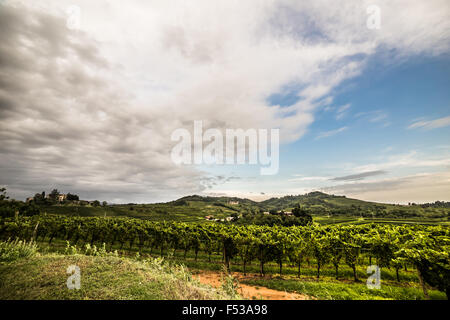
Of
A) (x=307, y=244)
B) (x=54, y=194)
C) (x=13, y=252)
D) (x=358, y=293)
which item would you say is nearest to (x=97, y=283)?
(x=13, y=252)

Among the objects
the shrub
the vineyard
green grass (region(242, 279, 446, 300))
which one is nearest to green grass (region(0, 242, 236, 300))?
the shrub

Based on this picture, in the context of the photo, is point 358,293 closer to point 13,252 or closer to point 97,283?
point 97,283

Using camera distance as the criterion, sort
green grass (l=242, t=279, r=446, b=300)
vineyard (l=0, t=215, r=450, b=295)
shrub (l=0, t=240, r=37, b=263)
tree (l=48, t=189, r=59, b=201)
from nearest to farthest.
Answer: shrub (l=0, t=240, r=37, b=263), vineyard (l=0, t=215, r=450, b=295), green grass (l=242, t=279, r=446, b=300), tree (l=48, t=189, r=59, b=201)

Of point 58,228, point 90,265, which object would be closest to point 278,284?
point 90,265

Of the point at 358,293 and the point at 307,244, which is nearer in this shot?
the point at 358,293

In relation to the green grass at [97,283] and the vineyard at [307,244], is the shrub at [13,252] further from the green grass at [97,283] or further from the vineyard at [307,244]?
the vineyard at [307,244]

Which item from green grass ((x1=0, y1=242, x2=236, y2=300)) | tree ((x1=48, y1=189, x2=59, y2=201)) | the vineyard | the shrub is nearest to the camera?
green grass ((x1=0, y1=242, x2=236, y2=300))

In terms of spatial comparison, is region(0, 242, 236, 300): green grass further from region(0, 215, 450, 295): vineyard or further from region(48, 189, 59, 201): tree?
region(48, 189, 59, 201): tree

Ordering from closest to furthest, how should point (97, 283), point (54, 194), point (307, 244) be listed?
point (97, 283) → point (307, 244) → point (54, 194)

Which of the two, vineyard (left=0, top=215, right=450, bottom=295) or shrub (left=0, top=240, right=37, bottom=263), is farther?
vineyard (left=0, top=215, right=450, bottom=295)

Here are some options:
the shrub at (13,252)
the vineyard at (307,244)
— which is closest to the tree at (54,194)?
the vineyard at (307,244)

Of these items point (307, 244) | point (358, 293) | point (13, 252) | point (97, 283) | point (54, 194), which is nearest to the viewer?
point (97, 283)
